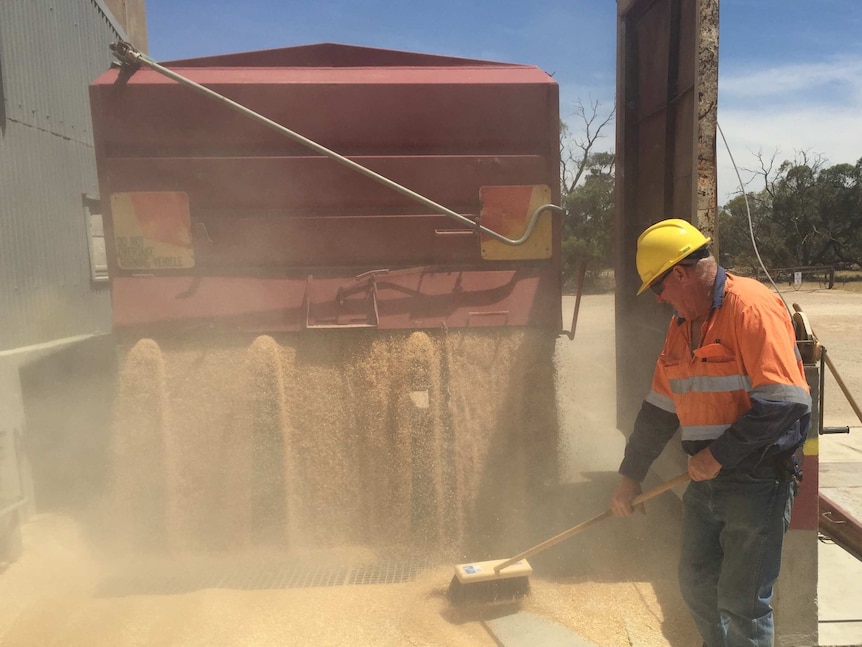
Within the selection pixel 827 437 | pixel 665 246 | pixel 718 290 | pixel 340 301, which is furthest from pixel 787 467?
pixel 827 437

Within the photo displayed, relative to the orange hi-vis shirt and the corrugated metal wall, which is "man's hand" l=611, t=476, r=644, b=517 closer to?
the orange hi-vis shirt

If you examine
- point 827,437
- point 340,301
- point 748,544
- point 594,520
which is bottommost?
point 827,437

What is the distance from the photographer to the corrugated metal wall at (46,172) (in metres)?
4.79

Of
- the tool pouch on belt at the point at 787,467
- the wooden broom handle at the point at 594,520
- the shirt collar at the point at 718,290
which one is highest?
the shirt collar at the point at 718,290

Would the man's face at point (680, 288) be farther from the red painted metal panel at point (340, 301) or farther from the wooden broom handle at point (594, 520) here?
the red painted metal panel at point (340, 301)

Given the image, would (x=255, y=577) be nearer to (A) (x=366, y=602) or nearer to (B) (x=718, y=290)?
(A) (x=366, y=602)

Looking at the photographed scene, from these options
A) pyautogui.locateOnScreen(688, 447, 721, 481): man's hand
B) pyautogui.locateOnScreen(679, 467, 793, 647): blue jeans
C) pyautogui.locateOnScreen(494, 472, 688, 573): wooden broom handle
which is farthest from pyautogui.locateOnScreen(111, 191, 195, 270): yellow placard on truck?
pyautogui.locateOnScreen(679, 467, 793, 647): blue jeans

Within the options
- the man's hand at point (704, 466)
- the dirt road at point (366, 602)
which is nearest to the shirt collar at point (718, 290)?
the man's hand at point (704, 466)

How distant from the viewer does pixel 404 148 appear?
3.68 meters

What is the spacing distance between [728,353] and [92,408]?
4673 mm

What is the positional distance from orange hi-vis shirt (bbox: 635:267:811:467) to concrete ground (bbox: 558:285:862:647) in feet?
4.85

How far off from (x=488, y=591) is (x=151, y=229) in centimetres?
267

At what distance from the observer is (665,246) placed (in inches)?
91.4

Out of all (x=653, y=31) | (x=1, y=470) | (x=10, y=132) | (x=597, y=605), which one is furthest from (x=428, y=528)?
(x=10, y=132)
